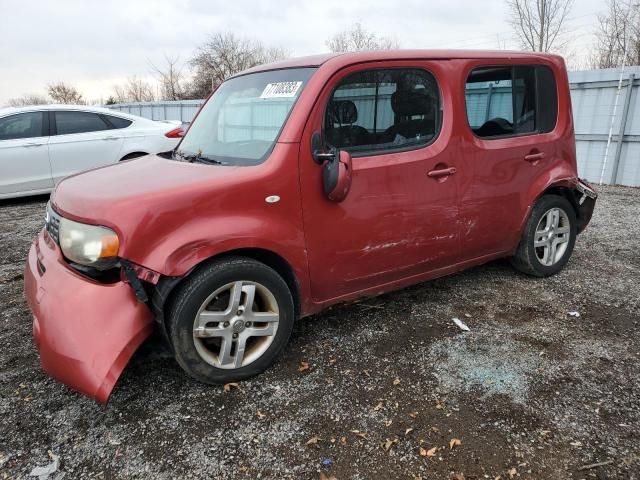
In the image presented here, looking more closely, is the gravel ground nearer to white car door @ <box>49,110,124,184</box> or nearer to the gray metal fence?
white car door @ <box>49,110,124,184</box>

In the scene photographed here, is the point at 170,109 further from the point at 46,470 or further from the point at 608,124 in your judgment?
the point at 46,470

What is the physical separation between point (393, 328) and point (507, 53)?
2328mm

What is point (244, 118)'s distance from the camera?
10.2 ft

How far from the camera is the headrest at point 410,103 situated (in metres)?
3.09

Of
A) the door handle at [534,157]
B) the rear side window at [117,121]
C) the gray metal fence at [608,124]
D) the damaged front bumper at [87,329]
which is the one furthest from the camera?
the gray metal fence at [608,124]

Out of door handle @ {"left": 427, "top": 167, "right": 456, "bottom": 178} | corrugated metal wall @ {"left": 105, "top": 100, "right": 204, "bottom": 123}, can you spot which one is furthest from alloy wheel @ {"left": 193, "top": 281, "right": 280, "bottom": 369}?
corrugated metal wall @ {"left": 105, "top": 100, "right": 204, "bottom": 123}

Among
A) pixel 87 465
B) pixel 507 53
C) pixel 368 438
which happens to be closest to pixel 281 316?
pixel 368 438

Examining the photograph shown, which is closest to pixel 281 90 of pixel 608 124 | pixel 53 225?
pixel 53 225

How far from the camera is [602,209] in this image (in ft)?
23.1

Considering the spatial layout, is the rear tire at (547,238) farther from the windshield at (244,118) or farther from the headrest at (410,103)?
the windshield at (244,118)

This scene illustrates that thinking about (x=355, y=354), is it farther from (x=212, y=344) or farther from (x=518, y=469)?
(x=518, y=469)

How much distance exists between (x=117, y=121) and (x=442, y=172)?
21.4 ft

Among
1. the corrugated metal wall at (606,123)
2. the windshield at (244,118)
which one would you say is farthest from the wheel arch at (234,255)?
the corrugated metal wall at (606,123)

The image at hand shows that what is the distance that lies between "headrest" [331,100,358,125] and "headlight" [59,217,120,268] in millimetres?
1434
